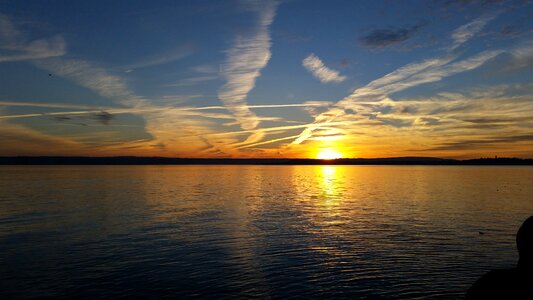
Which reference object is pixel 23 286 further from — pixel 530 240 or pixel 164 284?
pixel 530 240

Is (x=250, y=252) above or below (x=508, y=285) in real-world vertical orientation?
below

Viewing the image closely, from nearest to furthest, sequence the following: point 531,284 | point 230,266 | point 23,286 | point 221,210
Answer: point 531,284 < point 23,286 < point 230,266 < point 221,210

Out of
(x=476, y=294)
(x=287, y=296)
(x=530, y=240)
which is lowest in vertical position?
(x=287, y=296)

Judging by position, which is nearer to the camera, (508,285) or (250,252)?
(508,285)

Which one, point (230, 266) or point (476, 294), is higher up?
point (476, 294)

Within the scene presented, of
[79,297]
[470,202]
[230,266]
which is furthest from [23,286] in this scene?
[470,202]

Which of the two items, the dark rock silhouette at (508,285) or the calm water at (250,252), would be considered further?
the calm water at (250,252)

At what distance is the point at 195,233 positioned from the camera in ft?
127

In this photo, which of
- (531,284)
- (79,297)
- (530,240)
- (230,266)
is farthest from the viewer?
(230,266)

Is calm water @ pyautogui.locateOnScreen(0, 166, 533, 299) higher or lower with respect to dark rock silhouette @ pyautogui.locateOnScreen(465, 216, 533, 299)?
lower

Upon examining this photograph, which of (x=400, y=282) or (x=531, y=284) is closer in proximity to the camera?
(x=531, y=284)

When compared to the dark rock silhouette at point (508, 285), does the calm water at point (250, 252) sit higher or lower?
lower

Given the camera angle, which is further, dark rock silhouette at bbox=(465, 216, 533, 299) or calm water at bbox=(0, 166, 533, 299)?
calm water at bbox=(0, 166, 533, 299)

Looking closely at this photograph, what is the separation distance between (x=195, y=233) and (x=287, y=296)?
62.8ft
